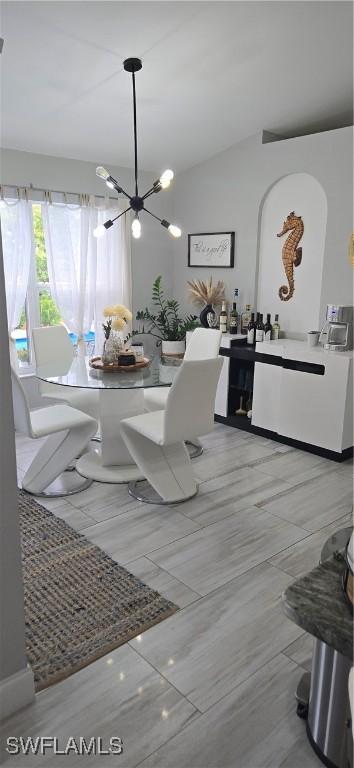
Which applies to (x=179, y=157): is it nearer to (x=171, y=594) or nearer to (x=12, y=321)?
(x=12, y=321)

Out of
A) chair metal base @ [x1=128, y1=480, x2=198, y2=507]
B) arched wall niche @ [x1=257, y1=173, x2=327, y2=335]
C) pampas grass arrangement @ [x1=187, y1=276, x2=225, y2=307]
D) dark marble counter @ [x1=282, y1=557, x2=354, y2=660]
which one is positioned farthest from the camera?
pampas grass arrangement @ [x1=187, y1=276, x2=225, y2=307]

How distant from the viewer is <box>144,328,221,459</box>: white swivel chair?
383 cm

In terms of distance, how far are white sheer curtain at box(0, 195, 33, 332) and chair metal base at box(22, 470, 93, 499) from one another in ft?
5.45

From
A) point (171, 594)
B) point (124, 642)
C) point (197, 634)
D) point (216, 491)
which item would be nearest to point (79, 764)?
point (124, 642)

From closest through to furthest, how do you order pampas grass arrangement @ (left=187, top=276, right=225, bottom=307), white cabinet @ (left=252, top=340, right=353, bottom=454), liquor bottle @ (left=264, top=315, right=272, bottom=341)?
1. white cabinet @ (left=252, top=340, right=353, bottom=454)
2. liquor bottle @ (left=264, top=315, right=272, bottom=341)
3. pampas grass arrangement @ (left=187, top=276, right=225, bottom=307)

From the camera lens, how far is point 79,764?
1507 millimetres

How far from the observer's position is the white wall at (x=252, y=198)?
3953 millimetres

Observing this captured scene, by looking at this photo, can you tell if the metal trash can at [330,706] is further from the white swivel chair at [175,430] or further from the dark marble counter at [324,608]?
the white swivel chair at [175,430]

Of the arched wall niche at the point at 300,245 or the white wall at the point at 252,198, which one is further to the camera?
the arched wall niche at the point at 300,245

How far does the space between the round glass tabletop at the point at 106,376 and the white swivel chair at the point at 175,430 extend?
0.25 metres

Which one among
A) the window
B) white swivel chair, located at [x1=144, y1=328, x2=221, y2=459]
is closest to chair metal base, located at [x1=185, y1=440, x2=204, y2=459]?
white swivel chair, located at [x1=144, y1=328, x2=221, y2=459]

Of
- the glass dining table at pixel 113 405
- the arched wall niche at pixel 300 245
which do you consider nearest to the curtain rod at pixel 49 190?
the arched wall niche at pixel 300 245

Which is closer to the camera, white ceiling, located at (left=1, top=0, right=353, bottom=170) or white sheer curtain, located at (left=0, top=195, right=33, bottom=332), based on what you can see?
white ceiling, located at (left=1, top=0, right=353, bottom=170)

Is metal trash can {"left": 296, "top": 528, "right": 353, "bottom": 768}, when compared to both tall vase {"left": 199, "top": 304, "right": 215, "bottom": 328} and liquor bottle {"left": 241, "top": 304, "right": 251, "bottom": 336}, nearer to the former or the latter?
liquor bottle {"left": 241, "top": 304, "right": 251, "bottom": 336}
